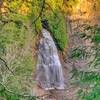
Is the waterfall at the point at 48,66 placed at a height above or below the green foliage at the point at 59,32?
below

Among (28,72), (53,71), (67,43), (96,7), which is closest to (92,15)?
(96,7)

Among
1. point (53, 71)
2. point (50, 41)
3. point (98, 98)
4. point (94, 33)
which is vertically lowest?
point (53, 71)

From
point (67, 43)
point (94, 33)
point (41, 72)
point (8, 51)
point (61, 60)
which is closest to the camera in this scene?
point (94, 33)

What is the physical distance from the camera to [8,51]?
12.6 meters

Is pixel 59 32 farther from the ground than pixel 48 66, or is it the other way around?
pixel 59 32

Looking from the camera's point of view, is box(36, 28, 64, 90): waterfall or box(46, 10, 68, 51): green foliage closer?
box(36, 28, 64, 90): waterfall

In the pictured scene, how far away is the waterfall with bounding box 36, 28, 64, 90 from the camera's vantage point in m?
16.7

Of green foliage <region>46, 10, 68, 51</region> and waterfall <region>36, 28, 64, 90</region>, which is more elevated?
green foliage <region>46, 10, 68, 51</region>

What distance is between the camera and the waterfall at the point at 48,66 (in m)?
16.7

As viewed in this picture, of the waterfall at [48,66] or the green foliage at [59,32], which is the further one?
the green foliage at [59,32]

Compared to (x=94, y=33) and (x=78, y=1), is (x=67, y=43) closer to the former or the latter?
(x=78, y=1)

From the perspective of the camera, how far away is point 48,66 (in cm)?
1708

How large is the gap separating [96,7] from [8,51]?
11649mm

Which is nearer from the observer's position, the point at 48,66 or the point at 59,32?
the point at 48,66
